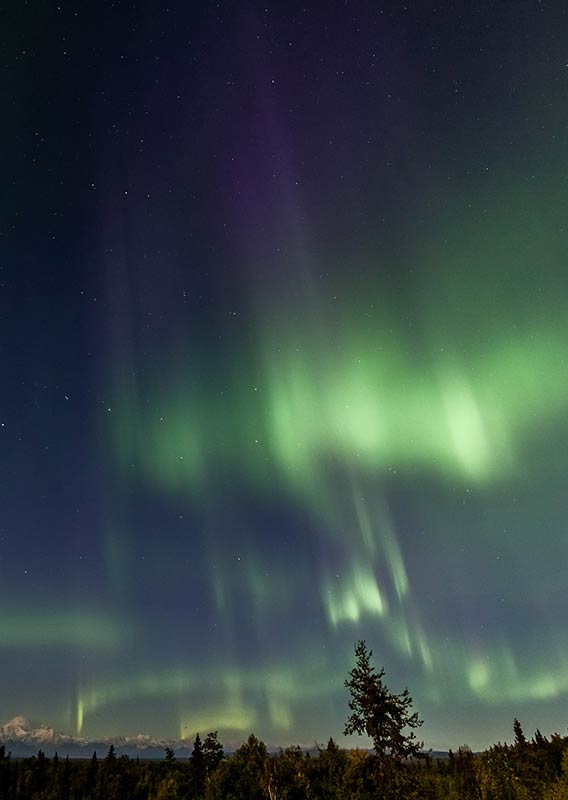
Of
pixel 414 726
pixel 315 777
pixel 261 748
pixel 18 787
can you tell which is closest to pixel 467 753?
pixel 315 777

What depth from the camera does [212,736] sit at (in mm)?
93062

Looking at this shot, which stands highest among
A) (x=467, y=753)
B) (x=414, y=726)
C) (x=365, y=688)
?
(x=365, y=688)

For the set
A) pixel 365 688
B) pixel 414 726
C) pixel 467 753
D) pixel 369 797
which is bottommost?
pixel 467 753

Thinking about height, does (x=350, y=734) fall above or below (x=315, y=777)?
above

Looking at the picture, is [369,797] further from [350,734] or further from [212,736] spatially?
[212,736]

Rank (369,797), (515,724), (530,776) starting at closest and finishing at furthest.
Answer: (369,797) → (530,776) → (515,724)

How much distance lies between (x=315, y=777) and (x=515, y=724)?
165 ft

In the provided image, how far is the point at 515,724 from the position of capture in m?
115

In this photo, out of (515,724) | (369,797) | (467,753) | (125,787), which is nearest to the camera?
(369,797)

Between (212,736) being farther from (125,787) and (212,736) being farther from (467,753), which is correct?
(467,753)

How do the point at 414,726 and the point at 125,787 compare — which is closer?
the point at 414,726

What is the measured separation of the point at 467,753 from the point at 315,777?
67917 millimetres

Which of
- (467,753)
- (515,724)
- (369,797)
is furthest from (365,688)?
(467,753)

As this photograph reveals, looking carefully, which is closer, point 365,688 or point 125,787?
point 365,688
